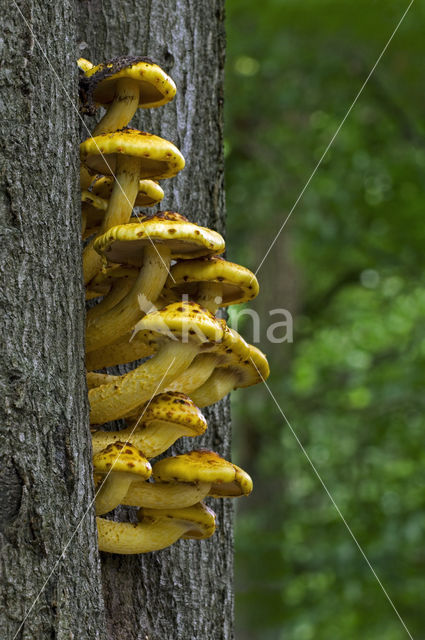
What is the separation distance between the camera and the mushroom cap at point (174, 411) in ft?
7.37

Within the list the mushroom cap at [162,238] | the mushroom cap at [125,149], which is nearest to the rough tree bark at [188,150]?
the mushroom cap at [125,149]

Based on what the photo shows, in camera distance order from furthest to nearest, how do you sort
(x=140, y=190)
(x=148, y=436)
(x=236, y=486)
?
1. (x=140, y=190)
2. (x=236, y=486)
3. (x=148, y=436)

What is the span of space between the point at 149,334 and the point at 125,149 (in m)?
0.58

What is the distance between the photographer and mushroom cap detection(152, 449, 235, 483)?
89.1 inches

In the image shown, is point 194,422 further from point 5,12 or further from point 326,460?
point 326,460

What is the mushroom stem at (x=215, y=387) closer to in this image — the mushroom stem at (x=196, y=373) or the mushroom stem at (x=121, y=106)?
the mushroom stem at (x=196, y=373)

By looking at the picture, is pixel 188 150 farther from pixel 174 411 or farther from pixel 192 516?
pixel 192 516

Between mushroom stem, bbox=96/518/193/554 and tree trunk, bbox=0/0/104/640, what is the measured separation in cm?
32

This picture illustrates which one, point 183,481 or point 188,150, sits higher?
point 188,150

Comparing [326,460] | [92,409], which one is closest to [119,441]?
[92,409]

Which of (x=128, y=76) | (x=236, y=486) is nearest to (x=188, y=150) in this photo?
(x=128, y=76)

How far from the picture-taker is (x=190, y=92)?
125 inches

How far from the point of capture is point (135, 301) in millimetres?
2393

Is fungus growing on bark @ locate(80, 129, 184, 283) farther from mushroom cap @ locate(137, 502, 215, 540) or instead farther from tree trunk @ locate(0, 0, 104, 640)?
mushroom cap @ locate(137, 502, 215, 540)
